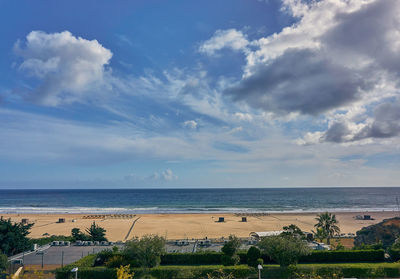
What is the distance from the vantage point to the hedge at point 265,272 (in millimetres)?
18141

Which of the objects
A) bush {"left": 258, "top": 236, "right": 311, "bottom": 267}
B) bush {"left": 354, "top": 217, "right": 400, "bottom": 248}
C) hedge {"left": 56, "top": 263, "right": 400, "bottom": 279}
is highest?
bush {"left": 258, "top": 236, "right": 311, "bottom": 267}

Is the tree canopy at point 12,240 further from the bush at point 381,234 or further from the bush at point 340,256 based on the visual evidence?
the bush at point 381,234

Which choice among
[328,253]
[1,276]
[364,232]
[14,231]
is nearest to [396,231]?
[364,232]

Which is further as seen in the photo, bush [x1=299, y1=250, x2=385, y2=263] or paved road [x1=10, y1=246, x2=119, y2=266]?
paved road [x1=10, y1=246, x2=119, y2=266]

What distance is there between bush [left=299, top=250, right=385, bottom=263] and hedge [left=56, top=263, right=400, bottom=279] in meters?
2.57

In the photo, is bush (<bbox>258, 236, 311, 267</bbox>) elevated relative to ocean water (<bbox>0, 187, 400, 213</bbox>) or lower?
elevated

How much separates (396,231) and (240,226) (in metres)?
24.0

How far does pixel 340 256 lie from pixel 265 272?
281 inches

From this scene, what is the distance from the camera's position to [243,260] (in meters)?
21.0

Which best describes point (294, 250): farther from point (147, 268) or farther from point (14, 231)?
point (14, 231)

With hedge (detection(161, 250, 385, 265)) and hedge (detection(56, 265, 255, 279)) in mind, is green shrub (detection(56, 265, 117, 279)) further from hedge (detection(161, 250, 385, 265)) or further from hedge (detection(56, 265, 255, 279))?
hedge (detection(161, 250, 385, 265))

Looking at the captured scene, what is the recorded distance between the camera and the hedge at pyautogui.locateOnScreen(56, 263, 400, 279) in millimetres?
18141

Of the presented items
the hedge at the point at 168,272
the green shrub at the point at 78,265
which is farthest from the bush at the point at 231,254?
the green shrub at the point at 78,265

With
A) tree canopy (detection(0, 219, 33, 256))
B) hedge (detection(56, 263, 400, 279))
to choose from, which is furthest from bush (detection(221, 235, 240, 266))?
tree canopy (detection(0, 219, 33, 256))
